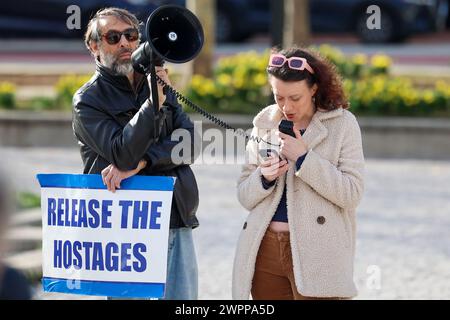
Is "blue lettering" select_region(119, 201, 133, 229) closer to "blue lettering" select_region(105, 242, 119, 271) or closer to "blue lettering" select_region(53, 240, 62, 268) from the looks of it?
"blue lettering" select_region(105, 242, 119, 271)

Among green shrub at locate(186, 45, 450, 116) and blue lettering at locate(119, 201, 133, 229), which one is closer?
blue lettering at locate(119, 201, 133, 229)

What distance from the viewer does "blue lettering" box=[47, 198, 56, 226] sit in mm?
4664

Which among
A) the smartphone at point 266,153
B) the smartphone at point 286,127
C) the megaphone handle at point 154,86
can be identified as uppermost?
the megaphone handle at point 154,86

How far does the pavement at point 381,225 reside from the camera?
727 centimetres

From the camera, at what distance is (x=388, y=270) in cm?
767

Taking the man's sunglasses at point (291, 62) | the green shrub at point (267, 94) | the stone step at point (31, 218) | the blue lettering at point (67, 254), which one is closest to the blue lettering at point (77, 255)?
the blue lettering at point (67, 254)

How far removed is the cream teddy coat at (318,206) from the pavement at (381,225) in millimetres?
Answer: 1371

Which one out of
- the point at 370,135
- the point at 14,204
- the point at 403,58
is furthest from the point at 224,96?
the point at 14,204

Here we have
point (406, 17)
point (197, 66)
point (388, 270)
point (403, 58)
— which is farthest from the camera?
point (406, 17)

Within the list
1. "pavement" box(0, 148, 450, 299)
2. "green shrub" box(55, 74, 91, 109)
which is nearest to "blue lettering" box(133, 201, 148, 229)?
"pavement" box(0, 148, 450, 299)

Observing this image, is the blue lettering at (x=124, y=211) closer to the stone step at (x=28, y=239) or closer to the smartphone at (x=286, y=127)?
the smartphone at (x=286, y=127)
